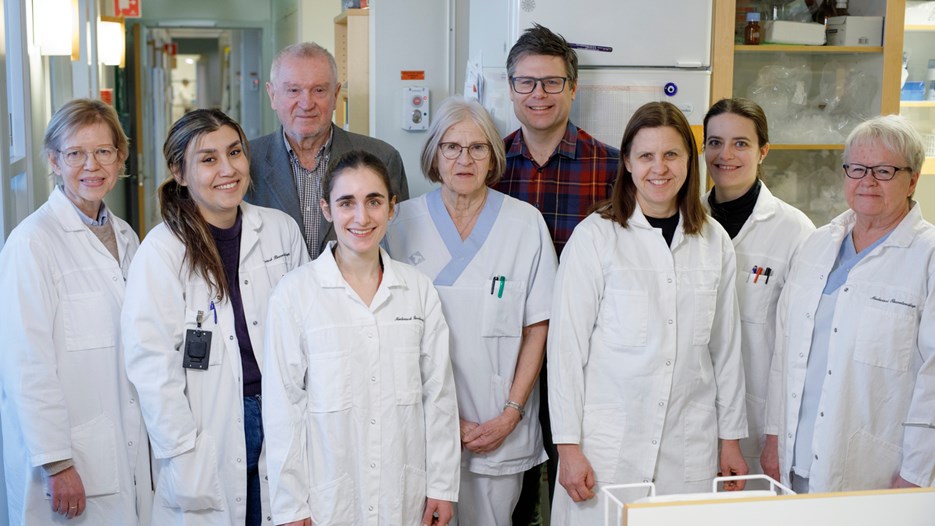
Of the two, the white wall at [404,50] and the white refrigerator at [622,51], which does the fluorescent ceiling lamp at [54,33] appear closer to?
the white wall at [404,50]

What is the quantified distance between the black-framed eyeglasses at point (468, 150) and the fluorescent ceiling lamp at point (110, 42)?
15.8ft

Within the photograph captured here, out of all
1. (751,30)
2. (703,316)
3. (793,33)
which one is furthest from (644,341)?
(793,33)

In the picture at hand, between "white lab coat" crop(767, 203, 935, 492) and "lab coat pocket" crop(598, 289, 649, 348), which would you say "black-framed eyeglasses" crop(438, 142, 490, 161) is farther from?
"white lab coat" crop(767, 203, 935, 492)

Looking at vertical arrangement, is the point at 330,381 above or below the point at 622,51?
below

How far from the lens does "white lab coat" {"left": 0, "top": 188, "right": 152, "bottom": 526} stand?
2.08m

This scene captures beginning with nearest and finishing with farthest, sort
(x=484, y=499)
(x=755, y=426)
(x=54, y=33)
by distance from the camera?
(x=484, y=499), (x=755, y=426), (x=54, y=33)

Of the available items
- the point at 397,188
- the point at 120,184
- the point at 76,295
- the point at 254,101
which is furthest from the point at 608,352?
the point at 254,101

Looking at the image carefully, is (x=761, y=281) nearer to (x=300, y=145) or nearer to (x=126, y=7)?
(x=300, y=145)

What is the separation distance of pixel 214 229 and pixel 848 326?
151 cm

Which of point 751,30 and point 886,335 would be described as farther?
point 751,30

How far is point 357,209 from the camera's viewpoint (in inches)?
83.1

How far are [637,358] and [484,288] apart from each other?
0.43 metres

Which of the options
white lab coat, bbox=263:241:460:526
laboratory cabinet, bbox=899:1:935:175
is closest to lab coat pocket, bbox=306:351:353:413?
white lab coat, bbox=263:241:460:526

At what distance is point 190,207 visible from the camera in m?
2.18
